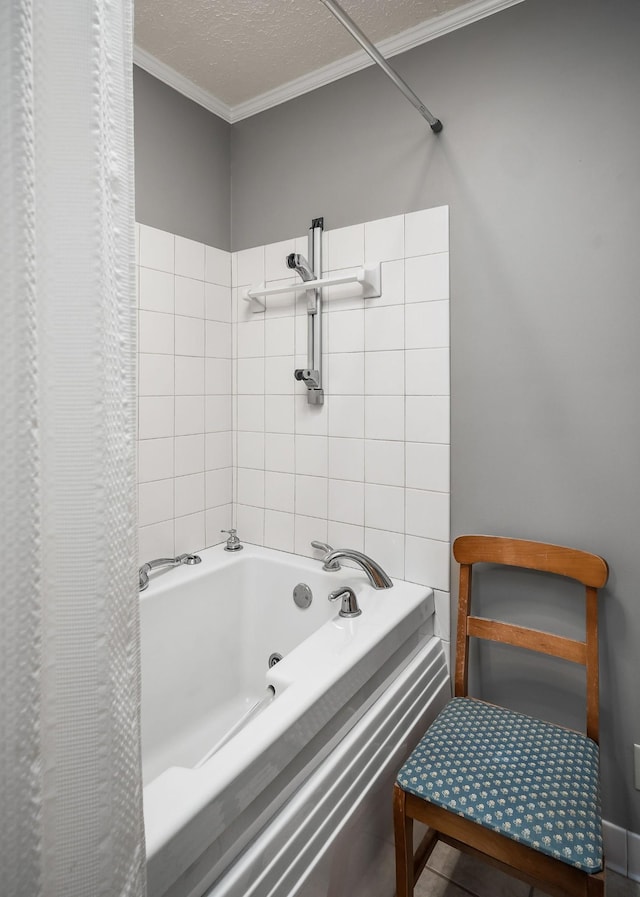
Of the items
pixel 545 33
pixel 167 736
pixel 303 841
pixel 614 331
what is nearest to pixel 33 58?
pixel 303 841

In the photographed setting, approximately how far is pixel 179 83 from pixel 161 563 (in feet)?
5.92

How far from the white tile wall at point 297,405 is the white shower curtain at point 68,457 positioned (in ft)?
3.98

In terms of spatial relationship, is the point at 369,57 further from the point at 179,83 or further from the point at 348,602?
the point at 348,602

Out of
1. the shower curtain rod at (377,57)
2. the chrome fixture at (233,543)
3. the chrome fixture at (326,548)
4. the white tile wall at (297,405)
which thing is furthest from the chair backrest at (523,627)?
the shower curtain rod at (377,57)

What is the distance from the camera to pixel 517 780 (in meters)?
1.10

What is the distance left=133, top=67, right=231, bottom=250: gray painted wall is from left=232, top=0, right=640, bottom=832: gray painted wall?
0.70 metres

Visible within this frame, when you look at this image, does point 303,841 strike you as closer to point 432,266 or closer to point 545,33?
point 432,266

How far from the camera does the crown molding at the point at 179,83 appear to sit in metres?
1.75

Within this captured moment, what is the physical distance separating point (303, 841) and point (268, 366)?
5.13 feet

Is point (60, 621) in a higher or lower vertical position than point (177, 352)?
lower

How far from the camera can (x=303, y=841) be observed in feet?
3.13

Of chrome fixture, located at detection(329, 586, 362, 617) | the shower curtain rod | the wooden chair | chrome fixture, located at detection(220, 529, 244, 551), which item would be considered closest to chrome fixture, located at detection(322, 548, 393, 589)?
chrome fixture, located at detection(329, 586, 362, 617)

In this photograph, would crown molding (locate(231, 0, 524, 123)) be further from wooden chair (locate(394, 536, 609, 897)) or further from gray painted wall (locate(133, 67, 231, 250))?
wooden chair (locate(394, 536, 609, 897))

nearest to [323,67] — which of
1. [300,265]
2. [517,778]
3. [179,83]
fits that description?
[179,83]
